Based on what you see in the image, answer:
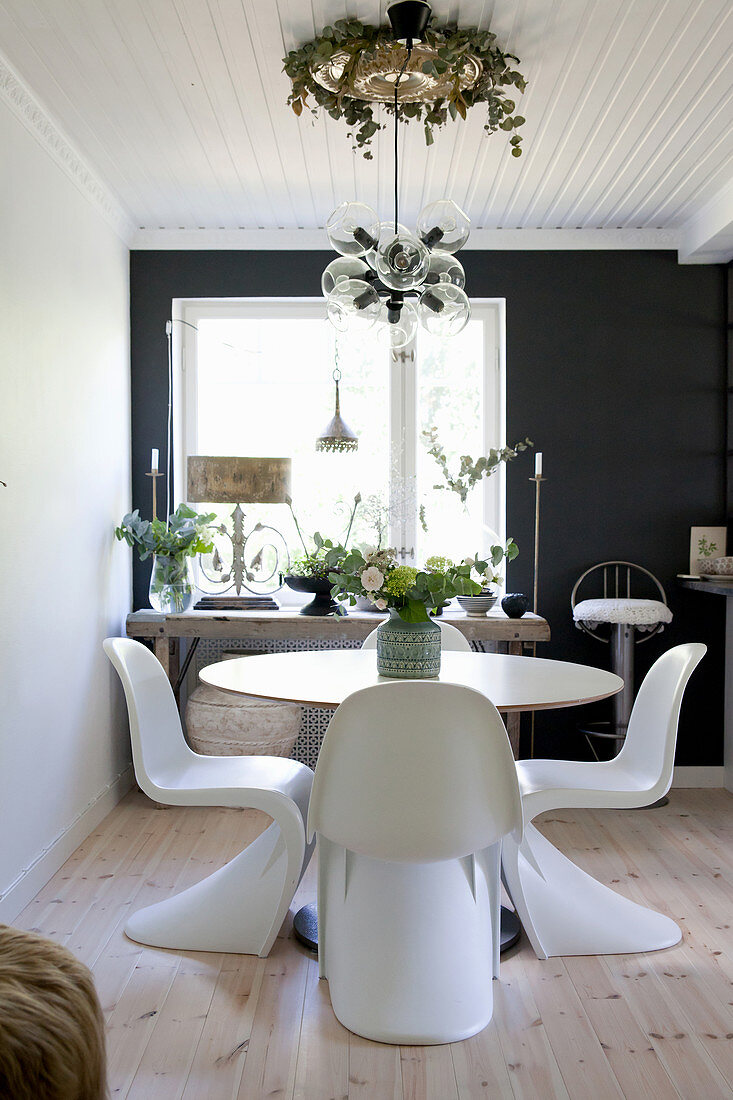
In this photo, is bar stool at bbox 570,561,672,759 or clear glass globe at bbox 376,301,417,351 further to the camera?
bar stool at bbox 570,561,672,759

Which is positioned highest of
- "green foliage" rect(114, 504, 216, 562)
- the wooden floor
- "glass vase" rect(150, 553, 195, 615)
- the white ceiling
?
the white ceiling

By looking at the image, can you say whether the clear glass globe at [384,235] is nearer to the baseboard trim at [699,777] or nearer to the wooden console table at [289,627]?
the wooden console table at [289,627]

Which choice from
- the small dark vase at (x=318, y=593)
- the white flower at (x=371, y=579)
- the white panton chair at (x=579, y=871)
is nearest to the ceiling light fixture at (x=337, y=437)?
the small dark vase at (x=318, y=593)

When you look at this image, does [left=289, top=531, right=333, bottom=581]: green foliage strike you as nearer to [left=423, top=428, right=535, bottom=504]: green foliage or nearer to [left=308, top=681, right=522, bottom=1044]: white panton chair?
[left=423, top=428, right=535, bottom=504]: green foliage

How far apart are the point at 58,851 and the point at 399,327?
2.13 m

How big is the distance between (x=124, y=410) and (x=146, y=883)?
7.23 ft

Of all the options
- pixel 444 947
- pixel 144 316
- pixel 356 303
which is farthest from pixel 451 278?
pixel 144 316

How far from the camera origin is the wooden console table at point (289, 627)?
3.87 m

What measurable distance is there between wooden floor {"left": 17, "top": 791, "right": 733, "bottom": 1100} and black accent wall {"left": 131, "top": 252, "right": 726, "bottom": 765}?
4.61ft

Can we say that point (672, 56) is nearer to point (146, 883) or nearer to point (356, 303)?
point (356, 303)

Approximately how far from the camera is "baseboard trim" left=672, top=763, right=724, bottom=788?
4.29m

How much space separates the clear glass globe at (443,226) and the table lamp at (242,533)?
1.63m

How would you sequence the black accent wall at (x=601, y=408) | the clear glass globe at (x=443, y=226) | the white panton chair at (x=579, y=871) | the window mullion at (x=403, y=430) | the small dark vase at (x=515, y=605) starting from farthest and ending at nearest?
the window mullion at (x=403, y=430) → the black accent wall at (x=601, y=408) → the small dark vase at (x=515, y=605) → the white panton chair at (x=579, y=871) → the clear glass globe at (x=443, y=226)

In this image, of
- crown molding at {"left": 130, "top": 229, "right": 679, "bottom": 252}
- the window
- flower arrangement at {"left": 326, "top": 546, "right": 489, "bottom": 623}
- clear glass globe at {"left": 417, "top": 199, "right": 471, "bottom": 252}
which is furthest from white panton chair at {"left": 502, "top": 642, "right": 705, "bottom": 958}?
crown molding at {"left": 130, "top": 229, "right": 679, "bottom": 252}
